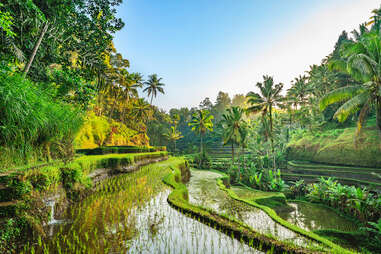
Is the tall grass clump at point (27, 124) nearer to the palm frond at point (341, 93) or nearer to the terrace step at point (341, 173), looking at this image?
the palm frond at point (341, 93)

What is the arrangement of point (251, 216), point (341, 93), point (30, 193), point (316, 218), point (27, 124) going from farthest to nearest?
point (316, 218) → point (341, 93) → point (251, 216) → point (30, 193) → point (27, 124)

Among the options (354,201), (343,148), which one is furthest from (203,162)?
(354,201)

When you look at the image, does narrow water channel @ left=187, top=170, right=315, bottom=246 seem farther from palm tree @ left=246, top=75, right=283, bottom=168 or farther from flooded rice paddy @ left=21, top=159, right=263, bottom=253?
palm tree @ left=246, top=75, right=283, bottom=168

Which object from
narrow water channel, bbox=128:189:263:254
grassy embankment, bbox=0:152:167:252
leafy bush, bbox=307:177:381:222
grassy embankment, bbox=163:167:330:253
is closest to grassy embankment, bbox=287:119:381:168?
leafy bush, bbox=307:177:381:222

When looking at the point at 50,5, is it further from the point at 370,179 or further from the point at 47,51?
Result: the point at 370,179

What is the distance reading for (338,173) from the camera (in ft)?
61.6

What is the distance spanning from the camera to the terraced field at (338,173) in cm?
1585

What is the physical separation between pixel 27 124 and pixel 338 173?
84.6 feet

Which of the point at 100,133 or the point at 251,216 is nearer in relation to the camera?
the point at 251,216

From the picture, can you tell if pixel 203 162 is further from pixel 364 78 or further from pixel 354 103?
pixel 364 78

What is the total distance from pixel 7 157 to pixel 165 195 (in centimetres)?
542

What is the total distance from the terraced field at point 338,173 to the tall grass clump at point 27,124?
2123 centimetres

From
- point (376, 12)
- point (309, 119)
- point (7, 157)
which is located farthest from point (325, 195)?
point (376, 12)

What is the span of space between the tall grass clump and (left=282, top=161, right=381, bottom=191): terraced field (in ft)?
69.6
